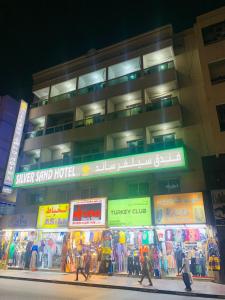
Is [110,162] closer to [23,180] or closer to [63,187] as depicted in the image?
[63,187]

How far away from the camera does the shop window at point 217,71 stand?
16723 mm

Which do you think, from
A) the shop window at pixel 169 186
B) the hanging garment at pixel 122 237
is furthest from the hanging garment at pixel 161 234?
the shop window at pixel 169 186

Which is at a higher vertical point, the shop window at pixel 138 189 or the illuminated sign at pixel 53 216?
the shop window at pixel 138 189

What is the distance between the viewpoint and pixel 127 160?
55.7ft

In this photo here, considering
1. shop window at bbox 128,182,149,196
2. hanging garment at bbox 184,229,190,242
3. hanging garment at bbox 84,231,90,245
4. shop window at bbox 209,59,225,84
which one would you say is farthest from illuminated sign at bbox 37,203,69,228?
shop window at bbox 209,59,225,84

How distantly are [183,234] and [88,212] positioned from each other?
6899 millimetres

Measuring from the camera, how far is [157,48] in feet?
69.3

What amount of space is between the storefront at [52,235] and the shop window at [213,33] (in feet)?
56.1

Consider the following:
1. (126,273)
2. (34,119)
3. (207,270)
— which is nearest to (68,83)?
(34,119)

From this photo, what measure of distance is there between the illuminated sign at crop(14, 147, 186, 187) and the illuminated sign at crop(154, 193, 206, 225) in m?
2.08

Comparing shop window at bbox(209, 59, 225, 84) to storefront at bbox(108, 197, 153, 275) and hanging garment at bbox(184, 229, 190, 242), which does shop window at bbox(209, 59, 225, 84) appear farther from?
hanging garment at bbox(184, 229, 190, 242)

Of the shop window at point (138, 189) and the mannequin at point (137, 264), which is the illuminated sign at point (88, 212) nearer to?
the shop window at point (138, 189)

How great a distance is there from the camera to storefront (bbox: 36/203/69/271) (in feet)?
58.5

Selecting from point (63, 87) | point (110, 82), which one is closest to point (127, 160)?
point (110, 82)
